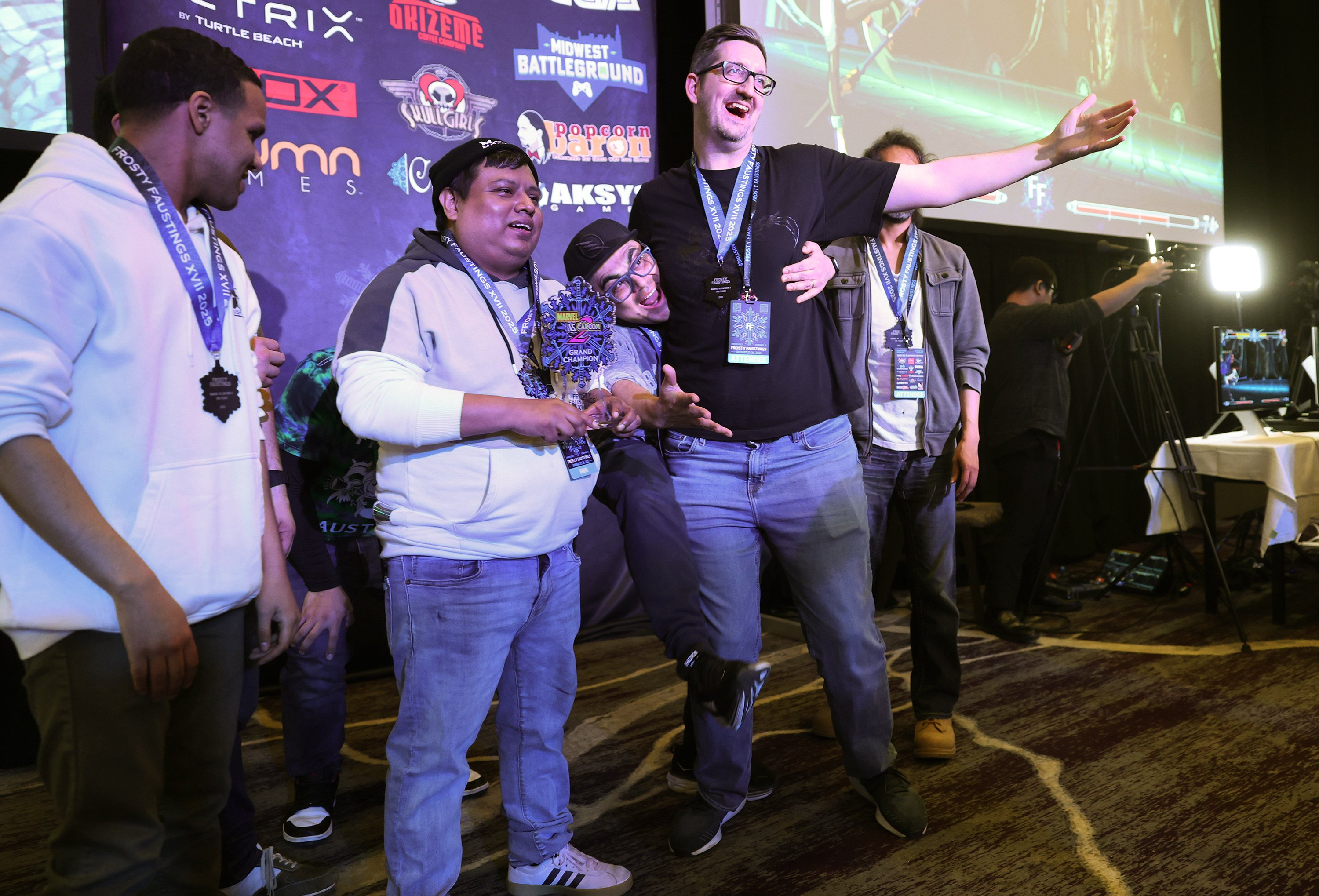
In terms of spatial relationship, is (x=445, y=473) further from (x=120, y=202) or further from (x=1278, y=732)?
(x=1278, y=732)

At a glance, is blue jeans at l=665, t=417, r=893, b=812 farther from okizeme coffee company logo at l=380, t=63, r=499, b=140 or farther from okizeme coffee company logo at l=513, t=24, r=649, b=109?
okizeme coffee company logo at l=513, t=24, r=649, b=109

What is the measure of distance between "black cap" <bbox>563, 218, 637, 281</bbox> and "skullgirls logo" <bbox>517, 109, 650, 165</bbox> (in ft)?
7.41

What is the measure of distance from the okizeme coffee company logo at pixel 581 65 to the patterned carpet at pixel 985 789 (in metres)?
2.73

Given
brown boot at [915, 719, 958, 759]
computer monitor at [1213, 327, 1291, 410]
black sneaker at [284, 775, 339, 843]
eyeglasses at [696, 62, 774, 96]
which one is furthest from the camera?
computer monitor at [1213, 327, 1291, 410]

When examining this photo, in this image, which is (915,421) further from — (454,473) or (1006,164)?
Result: (454,473)

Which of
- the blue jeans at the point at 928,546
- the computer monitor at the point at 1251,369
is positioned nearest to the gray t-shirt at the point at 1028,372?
the computer monitor at the point at 1251,369

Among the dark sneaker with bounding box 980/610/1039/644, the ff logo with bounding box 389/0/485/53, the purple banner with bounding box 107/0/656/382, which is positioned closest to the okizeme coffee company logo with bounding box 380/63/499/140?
the purple banner with bounding box 107/0/656/382

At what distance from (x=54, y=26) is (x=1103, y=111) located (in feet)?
10.3

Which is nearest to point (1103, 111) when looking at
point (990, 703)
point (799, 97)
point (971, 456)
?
point (971, 456)

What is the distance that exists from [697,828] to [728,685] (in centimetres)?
70

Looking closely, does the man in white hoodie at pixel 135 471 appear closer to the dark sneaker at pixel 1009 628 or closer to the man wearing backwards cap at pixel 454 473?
the man wearing backwards cap at pixel 454 473

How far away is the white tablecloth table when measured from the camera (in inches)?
146

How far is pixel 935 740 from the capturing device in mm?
2486

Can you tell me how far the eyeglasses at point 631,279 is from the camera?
1.88 meters
